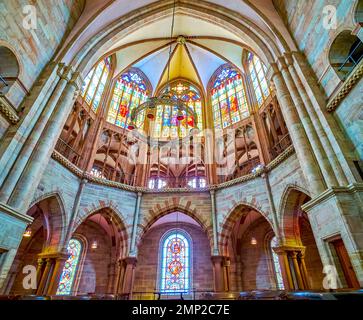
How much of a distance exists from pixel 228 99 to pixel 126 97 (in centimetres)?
798

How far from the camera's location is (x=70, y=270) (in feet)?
45.0

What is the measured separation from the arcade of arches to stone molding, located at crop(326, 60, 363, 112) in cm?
4

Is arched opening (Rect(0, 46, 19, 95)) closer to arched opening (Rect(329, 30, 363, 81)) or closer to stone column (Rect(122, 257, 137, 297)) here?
stone column (Rect(122, 257, 137, 297))

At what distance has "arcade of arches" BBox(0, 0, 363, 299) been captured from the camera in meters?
6.48

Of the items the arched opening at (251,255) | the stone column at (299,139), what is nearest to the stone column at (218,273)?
the arched opening at (251,255)

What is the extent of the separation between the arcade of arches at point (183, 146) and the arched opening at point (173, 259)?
9 centimetres

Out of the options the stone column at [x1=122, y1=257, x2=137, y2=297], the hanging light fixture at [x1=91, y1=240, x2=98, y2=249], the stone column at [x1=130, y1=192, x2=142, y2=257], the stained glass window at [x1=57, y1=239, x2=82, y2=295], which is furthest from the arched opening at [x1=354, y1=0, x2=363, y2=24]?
the stained glass window at [x1=57, y1=239, x2=82, y2=295]

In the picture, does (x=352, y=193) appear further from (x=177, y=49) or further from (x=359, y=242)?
(x=177, y=49)

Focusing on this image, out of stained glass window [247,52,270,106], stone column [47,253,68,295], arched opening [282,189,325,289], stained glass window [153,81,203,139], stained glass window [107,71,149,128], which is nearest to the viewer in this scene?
arched opening [282,189,325,289]

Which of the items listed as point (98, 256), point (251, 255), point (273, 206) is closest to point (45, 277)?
point (98, 256)

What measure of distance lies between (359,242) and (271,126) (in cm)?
839

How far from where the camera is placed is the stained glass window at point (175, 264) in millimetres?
14172

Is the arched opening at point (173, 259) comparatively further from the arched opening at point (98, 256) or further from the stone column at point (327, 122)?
the stone column at point (327, 122)

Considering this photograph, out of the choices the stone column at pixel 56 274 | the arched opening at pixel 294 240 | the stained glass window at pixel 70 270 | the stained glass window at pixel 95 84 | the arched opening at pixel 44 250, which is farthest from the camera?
the stained glass window at pixel 95 84
